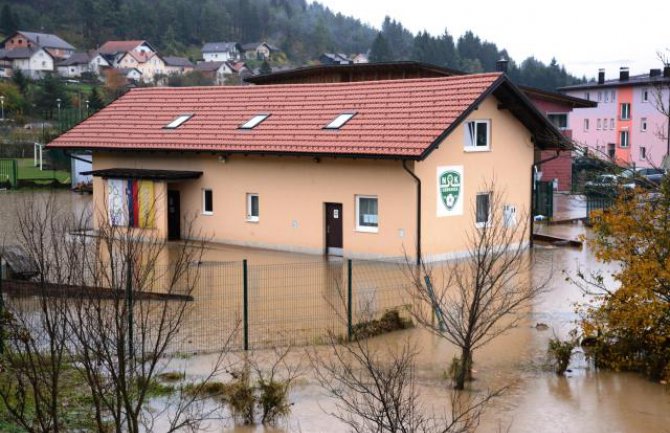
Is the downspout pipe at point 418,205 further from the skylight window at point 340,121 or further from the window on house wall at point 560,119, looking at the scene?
the window on house wall at point 560,119

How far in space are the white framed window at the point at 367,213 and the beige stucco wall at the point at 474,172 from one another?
1.45 meters

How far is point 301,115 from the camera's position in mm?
27188

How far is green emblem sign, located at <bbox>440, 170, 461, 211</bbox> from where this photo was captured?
80.2 feet

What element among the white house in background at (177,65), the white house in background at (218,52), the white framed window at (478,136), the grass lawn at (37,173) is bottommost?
the grass lawn at (37,173)

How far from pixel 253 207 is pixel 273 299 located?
9390 mm

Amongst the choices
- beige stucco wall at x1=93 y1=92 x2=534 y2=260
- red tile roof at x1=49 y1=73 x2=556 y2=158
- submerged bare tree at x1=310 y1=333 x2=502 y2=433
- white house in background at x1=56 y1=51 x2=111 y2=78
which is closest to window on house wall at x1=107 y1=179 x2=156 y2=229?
beige stucco wall at x1=93 y1=92 x2=534 y2=260

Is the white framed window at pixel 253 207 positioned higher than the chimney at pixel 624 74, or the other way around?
the chimney at pixel 624 74

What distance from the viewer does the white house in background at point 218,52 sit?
162 metres

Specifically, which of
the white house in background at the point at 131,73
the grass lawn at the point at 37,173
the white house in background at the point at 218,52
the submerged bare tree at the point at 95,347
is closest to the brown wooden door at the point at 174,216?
the submerged bare tree at the point at 95,347

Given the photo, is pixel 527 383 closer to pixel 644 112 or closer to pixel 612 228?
pixel 612 228

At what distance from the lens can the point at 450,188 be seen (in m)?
24.6

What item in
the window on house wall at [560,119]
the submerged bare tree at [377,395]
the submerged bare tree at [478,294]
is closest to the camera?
the submerged bare tree at [377,395]

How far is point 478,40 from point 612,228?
157 meters

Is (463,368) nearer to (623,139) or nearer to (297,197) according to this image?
(297,197)
